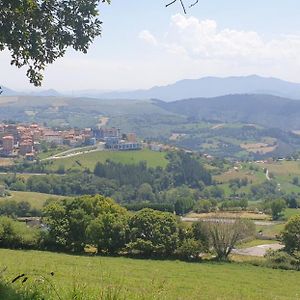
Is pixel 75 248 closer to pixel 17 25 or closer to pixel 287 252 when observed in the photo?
pixel 287 252

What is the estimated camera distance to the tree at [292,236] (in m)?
44.2

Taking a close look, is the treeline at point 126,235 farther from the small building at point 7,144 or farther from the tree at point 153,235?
the small building at point 7,144

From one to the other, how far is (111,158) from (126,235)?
12631 centimetres

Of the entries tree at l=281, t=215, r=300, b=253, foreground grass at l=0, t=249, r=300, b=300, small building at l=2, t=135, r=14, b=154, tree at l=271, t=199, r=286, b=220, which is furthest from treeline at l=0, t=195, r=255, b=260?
small building at l=2, t=135, r=14, b=154

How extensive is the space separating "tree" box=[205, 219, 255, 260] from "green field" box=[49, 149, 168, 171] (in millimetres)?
112083

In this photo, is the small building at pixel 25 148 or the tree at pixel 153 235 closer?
the tree at pixel 153 235

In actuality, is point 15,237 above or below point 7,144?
above

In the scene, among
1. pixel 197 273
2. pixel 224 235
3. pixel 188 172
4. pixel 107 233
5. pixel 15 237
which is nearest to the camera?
pixel 197 273

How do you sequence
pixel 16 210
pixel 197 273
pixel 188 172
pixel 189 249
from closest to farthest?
pixel 197 273, pixel 189 249, pixel 16 210, pixel 188 172

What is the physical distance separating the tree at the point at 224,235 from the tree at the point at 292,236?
13.1 feet

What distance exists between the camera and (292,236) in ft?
146

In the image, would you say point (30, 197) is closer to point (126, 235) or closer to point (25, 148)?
point (25, 148)

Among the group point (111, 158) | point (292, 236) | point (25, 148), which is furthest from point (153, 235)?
point (25, 148)

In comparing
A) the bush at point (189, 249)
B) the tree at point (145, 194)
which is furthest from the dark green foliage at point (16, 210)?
the bush at point (189, 249)
